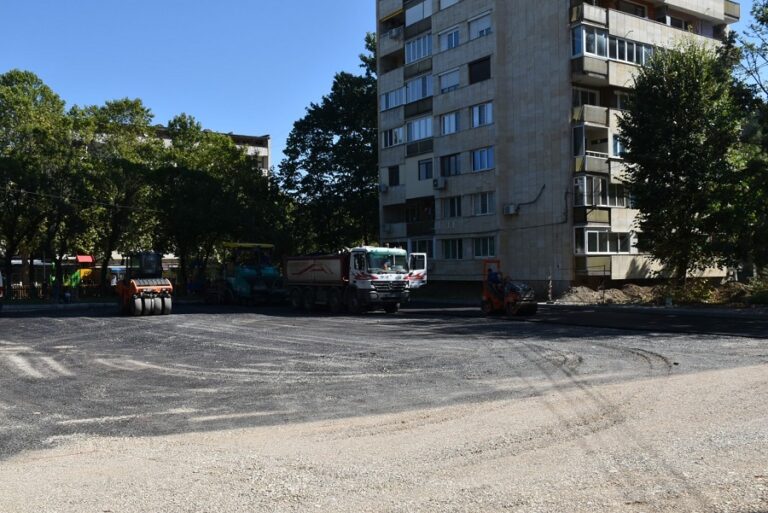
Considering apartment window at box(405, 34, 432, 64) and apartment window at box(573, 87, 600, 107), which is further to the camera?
apartment window at box(405, 34, 432, 64)

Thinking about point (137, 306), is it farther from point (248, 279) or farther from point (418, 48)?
point (418, 48)

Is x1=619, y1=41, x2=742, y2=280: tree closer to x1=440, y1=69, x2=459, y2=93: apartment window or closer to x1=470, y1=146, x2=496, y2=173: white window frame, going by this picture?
x1=470, y1=146, x2=496, y2=173: white window frame

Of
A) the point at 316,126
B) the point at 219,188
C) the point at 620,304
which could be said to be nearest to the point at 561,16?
the point at 620,304

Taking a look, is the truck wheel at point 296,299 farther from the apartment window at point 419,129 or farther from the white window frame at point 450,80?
the white window frame at point 450,80

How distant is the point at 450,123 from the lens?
1880 inches

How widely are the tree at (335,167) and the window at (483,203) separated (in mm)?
13197

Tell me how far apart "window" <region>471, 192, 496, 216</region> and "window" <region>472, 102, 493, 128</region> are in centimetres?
449

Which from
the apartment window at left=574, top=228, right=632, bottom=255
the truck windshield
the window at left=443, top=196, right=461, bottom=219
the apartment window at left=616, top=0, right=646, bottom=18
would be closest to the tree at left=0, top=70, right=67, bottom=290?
the window at left=443, top=196, right=461, bottom=219

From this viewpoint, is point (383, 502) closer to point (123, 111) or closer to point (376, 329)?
point (376, 329)

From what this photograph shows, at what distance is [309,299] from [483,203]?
15.4 m

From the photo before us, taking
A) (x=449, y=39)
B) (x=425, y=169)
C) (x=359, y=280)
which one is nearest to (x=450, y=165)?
(x=425, y=169)

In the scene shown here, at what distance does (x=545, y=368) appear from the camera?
13.5 m

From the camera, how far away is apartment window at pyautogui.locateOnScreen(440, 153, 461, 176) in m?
47.2

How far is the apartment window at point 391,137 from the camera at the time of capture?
52.5m
